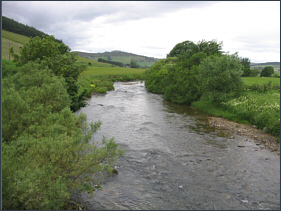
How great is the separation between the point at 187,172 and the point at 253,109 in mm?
16047

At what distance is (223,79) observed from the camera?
28344 mm

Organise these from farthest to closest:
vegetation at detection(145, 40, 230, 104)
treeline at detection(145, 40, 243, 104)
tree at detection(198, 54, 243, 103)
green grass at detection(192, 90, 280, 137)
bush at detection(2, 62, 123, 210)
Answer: vegetation at detection(145, 40, 230, 104) < treeline at detection(145, 40, 243, 104) < tree at detection(198, 54, 243, 103) < green grass at detection(192, 90, 280, 137) < bush at detection(2, 62, 123, 210)

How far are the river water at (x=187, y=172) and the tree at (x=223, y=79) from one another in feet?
28.6

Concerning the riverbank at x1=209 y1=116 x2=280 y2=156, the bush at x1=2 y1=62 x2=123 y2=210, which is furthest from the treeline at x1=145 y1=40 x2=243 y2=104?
the bush at x1=2 y1=62 x2=123 y2=210

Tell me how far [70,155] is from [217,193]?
7.59 meters

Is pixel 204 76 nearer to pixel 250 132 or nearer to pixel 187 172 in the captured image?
A: pixel 250 132

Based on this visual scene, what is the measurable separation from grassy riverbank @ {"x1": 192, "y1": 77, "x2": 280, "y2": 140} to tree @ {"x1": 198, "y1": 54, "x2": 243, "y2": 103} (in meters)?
1.31

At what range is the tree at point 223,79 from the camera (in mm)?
28484

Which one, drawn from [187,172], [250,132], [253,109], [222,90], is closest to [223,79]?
[222,90]

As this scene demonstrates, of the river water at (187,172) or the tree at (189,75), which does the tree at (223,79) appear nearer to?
the tree at (189,75)

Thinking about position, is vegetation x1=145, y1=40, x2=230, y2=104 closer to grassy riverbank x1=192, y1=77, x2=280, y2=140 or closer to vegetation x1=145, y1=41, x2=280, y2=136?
vegetation x1=145, y1=41, x2=280, y2=136

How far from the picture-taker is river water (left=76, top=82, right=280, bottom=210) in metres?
10.1

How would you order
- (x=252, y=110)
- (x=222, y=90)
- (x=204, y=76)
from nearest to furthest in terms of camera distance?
1. (x=252, y=110)
2. (x=222, y=90)
3. (x=204, y=76)

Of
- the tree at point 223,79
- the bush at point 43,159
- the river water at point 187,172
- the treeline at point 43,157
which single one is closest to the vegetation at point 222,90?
the tree at point 223,79
